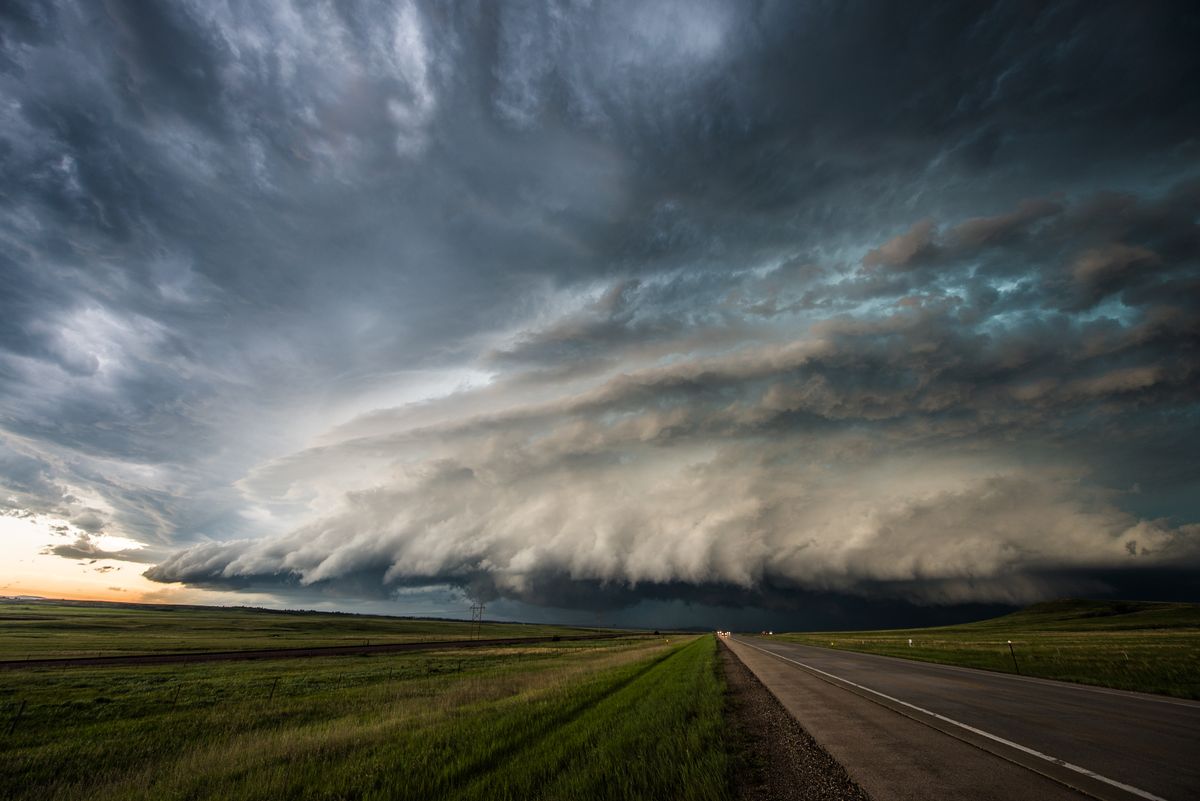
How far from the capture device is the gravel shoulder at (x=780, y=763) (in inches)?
315

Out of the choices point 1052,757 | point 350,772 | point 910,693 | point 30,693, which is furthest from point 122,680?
point 1052,757

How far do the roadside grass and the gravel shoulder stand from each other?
1.64ft

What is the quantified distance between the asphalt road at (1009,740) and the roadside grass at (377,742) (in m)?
2.87

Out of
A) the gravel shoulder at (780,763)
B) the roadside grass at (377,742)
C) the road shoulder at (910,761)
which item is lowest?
the roadside grass at (377,742)

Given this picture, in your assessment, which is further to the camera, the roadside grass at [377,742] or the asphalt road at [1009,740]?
the roadside grass at [377,742]

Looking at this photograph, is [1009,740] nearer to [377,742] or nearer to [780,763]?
[780,763]

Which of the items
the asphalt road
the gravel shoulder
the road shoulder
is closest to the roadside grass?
the gravel shoulder

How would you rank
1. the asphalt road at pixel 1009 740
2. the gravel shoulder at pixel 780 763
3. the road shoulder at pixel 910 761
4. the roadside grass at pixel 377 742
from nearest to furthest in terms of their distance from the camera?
the road shoulder at pixel 910 761, the asphalt road at pixel 1009 740, the gravel shoulder at pixel 780 763, the roadside grass at pixel 377 742

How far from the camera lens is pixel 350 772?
36.5 ft

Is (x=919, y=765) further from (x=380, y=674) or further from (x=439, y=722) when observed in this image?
(x=380, y=674)

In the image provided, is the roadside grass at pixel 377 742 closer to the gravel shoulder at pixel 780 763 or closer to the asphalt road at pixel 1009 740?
the gravel shoulder at pixel 780 763

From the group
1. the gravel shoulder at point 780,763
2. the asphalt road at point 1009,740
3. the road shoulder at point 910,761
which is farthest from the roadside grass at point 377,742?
the asphalt road at point 1009,740

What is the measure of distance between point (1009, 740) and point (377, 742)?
14882mm

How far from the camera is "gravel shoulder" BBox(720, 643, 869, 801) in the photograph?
8008 millimetres
